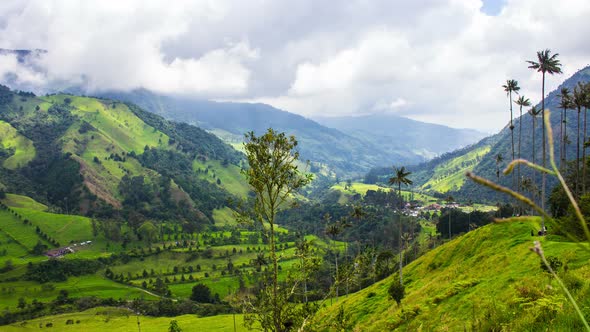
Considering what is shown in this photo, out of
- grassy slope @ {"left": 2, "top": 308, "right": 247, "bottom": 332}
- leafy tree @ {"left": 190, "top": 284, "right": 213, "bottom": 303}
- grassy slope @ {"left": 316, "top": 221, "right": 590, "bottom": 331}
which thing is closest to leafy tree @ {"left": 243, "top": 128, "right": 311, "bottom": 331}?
grassy slope @ {"left": 316, "top": 221, "right": 590, "bottom": 331}

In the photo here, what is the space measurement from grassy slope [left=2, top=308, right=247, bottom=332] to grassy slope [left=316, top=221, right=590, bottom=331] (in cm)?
8744

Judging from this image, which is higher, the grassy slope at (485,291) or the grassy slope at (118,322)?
the grassy slope at (485,291)

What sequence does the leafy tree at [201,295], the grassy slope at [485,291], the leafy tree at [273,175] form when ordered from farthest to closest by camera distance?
the leafy tree at [201,295] < the leafy tree at [273,175] < the grassy slope at [485,291]

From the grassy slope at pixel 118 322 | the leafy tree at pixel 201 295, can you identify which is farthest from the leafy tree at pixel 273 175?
the leafy tree at pixel 201 295

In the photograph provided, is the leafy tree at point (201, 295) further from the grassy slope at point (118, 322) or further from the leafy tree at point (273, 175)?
the leafy tree at point (273, 175)

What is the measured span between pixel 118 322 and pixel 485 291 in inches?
6944

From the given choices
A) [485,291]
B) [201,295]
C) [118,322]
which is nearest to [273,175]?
[485,291]

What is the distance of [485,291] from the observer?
35.2 metres

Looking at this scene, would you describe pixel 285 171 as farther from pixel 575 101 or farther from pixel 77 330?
pixel 77 330

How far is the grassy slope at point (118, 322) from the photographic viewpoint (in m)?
143

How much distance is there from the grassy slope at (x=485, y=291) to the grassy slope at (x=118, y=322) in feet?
287

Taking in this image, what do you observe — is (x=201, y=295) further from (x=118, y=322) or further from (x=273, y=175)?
(x=273, y=175)

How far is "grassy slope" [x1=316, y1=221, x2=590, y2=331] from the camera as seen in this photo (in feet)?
53.6

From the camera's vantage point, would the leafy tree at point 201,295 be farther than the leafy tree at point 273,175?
Yes
